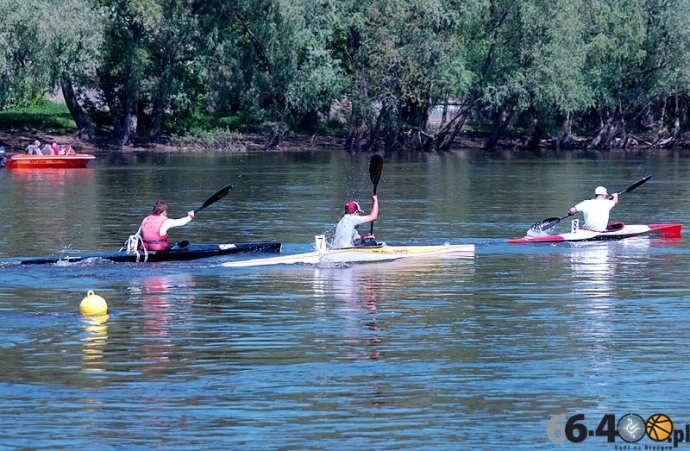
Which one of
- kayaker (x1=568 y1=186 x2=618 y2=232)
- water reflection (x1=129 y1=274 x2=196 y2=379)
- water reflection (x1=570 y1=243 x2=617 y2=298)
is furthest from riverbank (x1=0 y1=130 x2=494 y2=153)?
water reflection (x1=129 y1=274 x2=196 y2=379)

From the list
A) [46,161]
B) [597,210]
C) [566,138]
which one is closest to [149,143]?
[46,161]

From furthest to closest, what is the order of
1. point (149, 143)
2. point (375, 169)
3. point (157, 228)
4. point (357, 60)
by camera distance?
1. point (357, 60)
2. point (149, 143)
3. point (375, 169)
4. point (157, 228)

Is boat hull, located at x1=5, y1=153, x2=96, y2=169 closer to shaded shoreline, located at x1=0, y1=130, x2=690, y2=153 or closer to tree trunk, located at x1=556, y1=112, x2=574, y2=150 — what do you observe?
shaded shoreline, located at x1=0, y1=130, x2=690, y2=153

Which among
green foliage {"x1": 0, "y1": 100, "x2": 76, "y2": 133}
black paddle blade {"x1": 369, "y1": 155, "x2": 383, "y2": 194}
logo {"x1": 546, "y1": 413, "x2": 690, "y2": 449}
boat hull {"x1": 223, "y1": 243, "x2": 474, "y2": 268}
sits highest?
green foliage {"x1": 0, "y1": 100, "x2": 76, "y2": 133}

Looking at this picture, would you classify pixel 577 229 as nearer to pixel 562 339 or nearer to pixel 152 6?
pixel 562 339

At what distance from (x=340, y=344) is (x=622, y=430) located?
490cm

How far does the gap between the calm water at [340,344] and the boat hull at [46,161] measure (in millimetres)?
24626

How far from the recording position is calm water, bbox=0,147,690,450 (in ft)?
40.9

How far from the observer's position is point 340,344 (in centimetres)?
1628

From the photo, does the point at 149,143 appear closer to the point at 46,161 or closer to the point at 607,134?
the point at 46,161

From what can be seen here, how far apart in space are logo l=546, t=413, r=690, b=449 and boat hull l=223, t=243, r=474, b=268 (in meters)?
11.8

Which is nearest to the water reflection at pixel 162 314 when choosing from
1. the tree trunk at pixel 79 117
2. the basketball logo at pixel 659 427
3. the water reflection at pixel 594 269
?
the basketball logo at pixel 659 427

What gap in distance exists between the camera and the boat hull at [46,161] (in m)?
56.2

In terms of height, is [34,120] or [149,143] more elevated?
[34,120]
